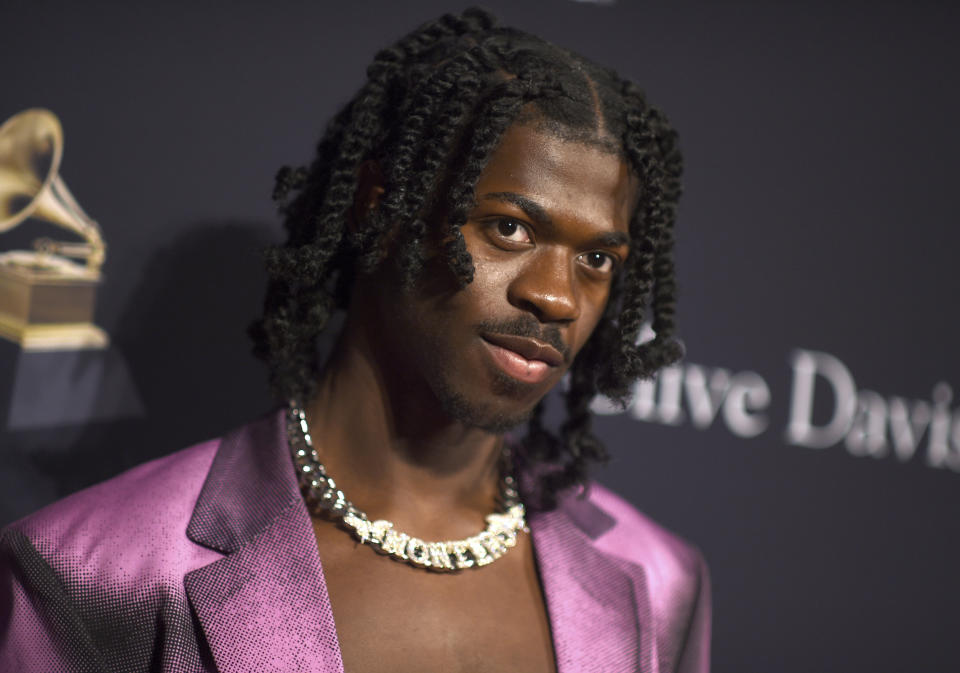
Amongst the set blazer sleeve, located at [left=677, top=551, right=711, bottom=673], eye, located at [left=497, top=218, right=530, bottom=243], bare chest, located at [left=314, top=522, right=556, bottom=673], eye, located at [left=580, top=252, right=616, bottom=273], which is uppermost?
eye, located at [left=497, top=218, right=530, bottom=243]

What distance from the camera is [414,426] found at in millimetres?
1549

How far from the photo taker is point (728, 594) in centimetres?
223

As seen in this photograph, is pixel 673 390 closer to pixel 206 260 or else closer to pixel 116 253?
pixel 206 260

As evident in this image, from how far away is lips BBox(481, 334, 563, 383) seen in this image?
141 cm

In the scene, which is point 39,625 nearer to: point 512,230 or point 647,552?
point 512,230

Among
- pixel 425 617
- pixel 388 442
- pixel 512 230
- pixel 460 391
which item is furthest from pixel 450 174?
pixel 425 617

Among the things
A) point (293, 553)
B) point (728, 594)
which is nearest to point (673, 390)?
point (728, 594)

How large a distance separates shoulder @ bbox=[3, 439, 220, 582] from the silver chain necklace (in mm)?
170

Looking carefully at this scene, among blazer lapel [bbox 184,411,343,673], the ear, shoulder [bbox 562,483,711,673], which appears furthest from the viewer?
shoulder [bbox 562,483,711,673]

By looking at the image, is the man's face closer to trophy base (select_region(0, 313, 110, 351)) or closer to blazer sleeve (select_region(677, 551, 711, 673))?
blazer sleeve (select_region(677, 551, 711, 673))

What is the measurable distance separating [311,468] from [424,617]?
0.31m

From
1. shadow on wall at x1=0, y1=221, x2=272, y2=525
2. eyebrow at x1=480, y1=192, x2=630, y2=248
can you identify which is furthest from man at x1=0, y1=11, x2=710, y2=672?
shadow on wall at x1=0, y1=221, x2=272, y2=525

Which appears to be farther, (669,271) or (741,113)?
(741,113)

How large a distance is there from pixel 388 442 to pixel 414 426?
52 millimetres
